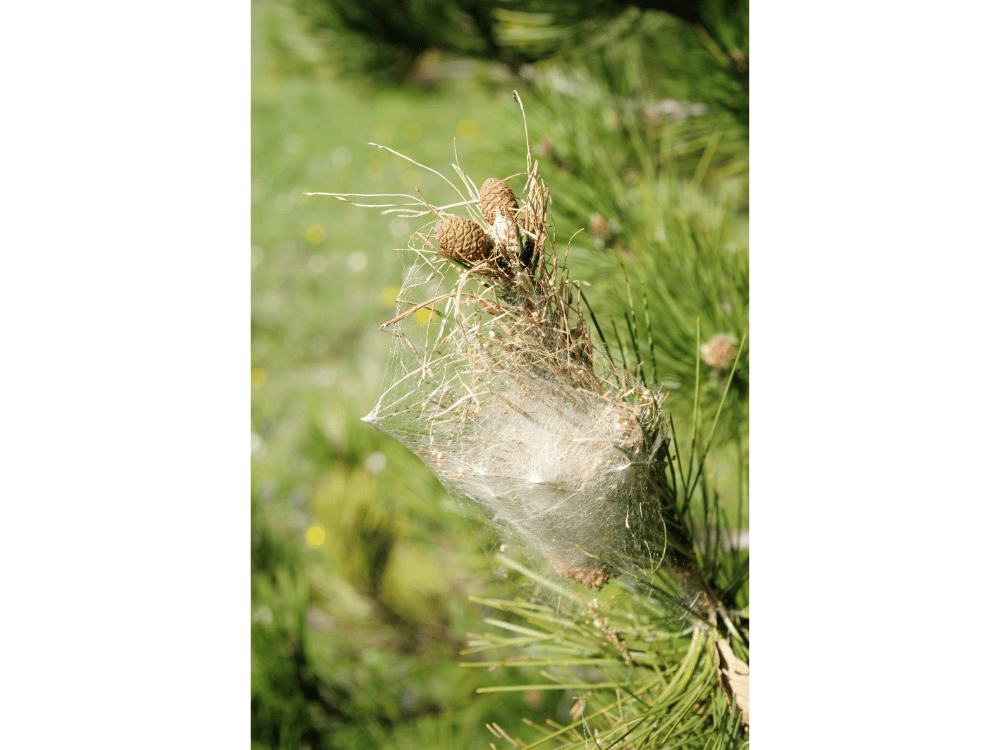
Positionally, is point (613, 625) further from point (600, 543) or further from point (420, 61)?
point (420, 61)

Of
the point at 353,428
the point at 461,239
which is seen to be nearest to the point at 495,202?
the point at 461,239

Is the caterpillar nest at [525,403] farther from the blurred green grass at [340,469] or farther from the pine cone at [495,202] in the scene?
the blurred green grass at [340,469]

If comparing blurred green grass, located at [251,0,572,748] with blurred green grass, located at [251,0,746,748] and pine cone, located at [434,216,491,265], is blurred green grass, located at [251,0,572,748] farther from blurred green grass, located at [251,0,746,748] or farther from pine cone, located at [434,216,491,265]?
pine cone, located at [434,216,491,265]

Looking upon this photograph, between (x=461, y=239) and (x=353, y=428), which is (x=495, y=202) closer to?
(x=461, y=239)

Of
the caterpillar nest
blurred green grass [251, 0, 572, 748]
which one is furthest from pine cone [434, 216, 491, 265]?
blurred green grass [251, 0, 572, 748]

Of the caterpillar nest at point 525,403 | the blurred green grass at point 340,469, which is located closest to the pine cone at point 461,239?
the caterpillar nest at point 525,403
